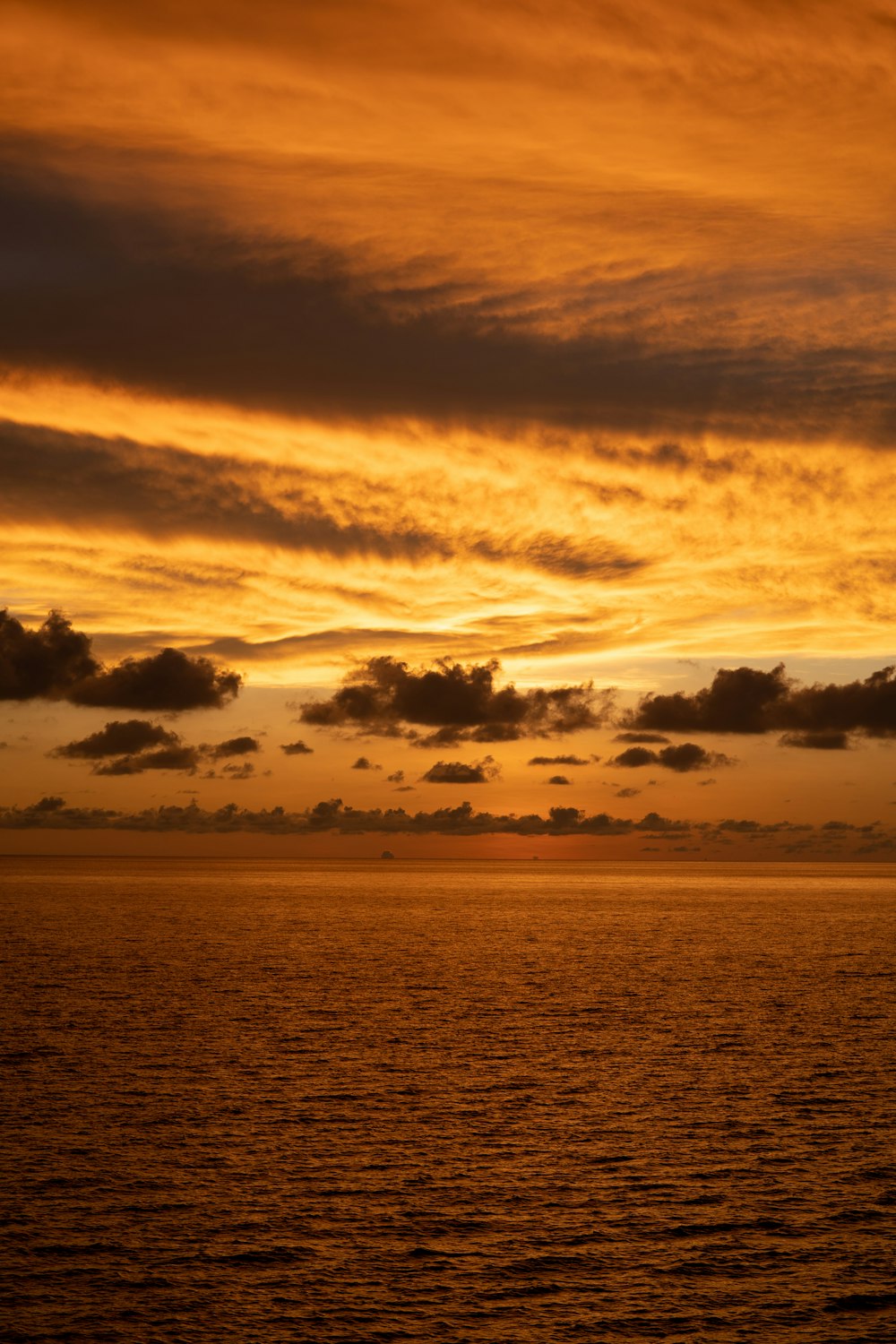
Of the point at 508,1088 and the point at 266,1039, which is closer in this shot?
the point at 508,1088

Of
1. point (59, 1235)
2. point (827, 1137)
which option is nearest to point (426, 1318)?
point (59, 1235)

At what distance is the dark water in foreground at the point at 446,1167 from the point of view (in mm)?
22781

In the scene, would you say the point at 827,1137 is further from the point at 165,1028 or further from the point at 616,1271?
the point at 165,1028

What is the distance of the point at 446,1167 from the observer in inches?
1252

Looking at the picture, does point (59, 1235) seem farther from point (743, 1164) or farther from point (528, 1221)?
point (743, 1164)

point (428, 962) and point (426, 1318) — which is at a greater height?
point (426, 1318)

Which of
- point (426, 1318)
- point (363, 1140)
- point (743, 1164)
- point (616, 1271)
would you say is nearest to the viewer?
point (426, 1318)

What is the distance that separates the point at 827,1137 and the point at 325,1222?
15899 millimetres

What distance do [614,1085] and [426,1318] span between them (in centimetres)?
2149

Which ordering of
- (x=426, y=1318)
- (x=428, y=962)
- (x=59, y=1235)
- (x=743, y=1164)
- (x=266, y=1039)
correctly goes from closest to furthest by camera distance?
(x=426, y=1318) < (x=59, y=1235) < (x=743, y=1164) < (x=266, y=1039) < (x=428, y=962)

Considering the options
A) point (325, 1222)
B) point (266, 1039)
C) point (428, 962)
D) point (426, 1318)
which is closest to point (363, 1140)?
point (325, 1222)

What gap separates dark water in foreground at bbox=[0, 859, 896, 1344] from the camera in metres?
22.8

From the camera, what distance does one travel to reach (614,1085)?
4259 cm

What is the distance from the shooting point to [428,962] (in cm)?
9675
